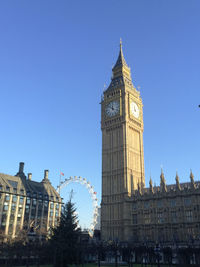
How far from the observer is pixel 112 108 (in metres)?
122

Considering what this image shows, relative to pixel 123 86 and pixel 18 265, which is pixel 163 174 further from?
pixel 18 265

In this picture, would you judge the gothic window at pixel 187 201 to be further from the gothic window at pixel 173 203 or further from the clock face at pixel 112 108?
the clock face at pixel 112 108

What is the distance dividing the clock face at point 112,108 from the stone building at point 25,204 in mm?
42033

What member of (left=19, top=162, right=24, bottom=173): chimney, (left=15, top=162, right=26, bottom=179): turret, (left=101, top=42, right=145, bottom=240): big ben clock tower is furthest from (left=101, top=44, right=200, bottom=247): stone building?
(left=19, top=162, right=24, bottom=173): chimney

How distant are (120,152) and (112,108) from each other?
20384mm

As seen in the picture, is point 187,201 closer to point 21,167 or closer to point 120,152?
point 120,152

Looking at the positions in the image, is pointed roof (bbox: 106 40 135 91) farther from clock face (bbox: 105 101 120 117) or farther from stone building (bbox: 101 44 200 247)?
clock face (bbox: 105 101 120 117)

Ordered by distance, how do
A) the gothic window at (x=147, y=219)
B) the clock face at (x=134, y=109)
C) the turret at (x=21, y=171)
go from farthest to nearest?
the clock face at (x=134, y=109)
the turret at (x=21, y=171)
the gothic window at (x=147, y=219)

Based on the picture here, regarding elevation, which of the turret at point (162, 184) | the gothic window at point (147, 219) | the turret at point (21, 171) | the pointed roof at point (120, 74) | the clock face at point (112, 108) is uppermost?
the pointed roof at point (120, 74)

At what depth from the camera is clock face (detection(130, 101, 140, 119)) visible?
396ft

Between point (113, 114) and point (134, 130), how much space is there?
1109cm

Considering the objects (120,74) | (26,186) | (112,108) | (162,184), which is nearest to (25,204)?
(26,186)

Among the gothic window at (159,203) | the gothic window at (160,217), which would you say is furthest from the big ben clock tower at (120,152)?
the gothic window at (160,217)

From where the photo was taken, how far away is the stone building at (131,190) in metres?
90.2
